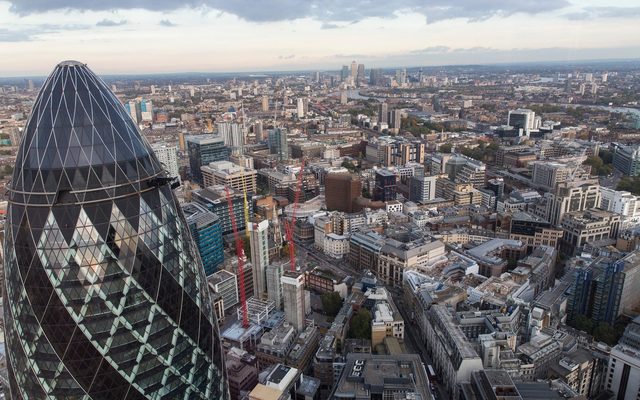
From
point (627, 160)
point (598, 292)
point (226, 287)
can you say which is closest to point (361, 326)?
point (226, 287)

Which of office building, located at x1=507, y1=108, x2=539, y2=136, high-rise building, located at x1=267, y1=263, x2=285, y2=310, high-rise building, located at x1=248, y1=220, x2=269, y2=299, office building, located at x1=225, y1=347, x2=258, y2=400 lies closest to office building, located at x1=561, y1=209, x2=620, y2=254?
high-rise building, located at x1=267, y1=263, x2=285, y2=310

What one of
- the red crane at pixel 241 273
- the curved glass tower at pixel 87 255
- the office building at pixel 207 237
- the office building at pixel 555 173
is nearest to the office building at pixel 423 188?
the office building at pixel 555 173

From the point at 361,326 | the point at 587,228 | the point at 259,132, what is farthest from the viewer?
the point at 259,132

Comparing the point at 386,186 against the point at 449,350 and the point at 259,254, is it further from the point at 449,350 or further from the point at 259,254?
the point at 449,350

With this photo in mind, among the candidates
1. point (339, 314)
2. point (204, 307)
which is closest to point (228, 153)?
point (339, 314)

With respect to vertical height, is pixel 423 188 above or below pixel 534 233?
above

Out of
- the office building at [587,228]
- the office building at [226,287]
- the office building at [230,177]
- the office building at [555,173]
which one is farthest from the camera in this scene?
the office building at [555,173]

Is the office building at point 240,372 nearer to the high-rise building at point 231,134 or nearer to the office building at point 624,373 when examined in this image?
the office building at point 624,373
